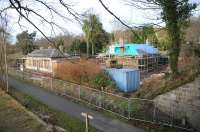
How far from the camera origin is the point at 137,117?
13781mm

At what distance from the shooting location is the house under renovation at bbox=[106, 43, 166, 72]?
27355 mm

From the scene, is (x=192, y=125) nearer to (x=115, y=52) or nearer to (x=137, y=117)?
(x=137, y=117)

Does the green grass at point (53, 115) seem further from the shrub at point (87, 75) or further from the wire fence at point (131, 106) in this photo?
the shrub at point (87, 75)

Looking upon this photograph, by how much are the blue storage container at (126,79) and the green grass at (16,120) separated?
7.83 metres

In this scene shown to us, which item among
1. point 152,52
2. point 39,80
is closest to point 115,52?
point 152,52

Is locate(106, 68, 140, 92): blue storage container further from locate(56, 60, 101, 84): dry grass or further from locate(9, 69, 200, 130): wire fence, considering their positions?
locate(9, 69, 200, 130): wire fence

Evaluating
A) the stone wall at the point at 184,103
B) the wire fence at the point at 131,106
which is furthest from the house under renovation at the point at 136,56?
the stone wall at the point at 184,103

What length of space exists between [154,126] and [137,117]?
127cm

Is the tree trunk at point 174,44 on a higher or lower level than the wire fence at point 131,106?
higher

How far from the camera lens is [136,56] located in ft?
91.6

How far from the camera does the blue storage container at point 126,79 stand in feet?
66.4

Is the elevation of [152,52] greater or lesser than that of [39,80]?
greater

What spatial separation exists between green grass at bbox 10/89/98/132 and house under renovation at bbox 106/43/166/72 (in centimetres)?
1223

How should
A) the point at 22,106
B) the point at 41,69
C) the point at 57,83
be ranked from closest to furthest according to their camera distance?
the point at 22,106 < the point at 57,83 < the point at 41,69
